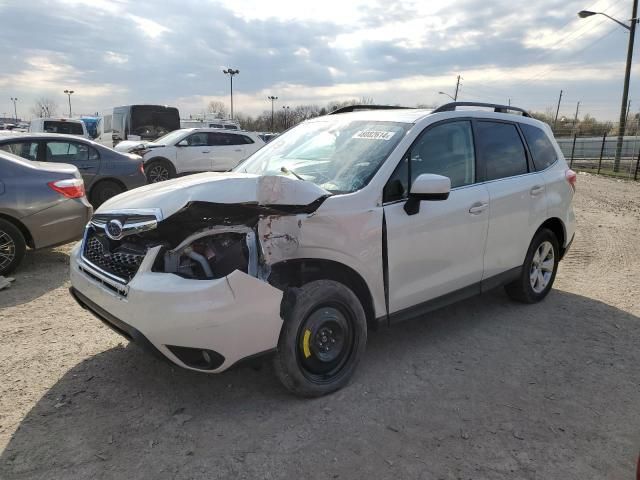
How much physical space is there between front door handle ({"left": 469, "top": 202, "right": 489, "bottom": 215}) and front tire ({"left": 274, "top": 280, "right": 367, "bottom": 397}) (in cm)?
135

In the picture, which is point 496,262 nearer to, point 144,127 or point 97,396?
point 97,396

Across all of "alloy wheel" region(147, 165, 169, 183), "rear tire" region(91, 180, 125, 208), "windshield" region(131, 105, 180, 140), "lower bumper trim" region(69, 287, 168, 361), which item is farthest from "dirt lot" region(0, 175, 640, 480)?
"windshield" region(131, 105, 180, 140)

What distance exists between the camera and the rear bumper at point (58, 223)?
18.9ft

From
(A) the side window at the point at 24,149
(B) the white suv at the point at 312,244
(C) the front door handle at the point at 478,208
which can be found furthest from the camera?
(A) the side window at the point at 24,149

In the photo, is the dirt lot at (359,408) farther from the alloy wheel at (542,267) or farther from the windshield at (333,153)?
the windshield at (333,153)

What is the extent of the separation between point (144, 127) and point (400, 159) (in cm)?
2001

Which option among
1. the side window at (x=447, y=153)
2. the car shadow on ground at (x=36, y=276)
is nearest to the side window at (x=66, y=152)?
the car shadow on ground at (x=36, y=276)

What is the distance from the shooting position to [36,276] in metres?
5.82

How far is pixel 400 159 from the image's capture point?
3607 mm

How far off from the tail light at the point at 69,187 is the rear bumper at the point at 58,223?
0.23ft

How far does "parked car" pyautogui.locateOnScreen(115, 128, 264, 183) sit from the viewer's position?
1460cm

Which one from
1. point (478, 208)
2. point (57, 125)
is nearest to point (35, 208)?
point (478, 208)

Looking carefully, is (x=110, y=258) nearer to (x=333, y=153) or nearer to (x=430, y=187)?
(x=333, y=153)

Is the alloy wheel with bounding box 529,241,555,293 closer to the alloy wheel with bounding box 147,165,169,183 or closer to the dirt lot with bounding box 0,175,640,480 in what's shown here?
the dirt lot with bounding box 0,175,640,480
